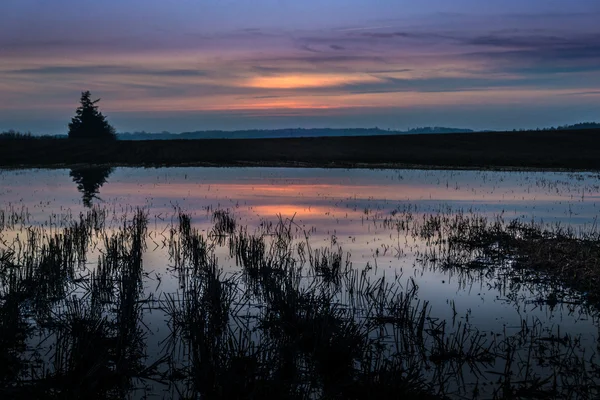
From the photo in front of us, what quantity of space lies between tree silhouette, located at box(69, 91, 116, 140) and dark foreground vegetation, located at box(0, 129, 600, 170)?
16000 mm

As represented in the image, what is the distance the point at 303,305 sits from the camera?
1069 cm

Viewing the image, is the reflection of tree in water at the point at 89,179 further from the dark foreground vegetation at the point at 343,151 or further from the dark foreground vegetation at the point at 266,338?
the dark foreground vegetation at the point at 266,338

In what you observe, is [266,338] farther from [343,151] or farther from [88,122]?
[88,122]

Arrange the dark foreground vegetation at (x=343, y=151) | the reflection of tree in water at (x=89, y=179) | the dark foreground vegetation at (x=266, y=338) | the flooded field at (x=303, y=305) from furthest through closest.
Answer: the dark foreground vegetation at (x=343, y=151) < the reflection of tree in water at (x=89, y=179) < the flooded field at (x=303, y=305) < the dark foreground vegetation at (x=266, y=338)

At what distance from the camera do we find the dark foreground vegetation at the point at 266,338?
7.80 metres

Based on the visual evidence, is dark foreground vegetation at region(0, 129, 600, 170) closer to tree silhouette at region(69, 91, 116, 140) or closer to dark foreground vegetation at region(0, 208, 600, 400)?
tree silhouette at region(69, 91, 116, 140)

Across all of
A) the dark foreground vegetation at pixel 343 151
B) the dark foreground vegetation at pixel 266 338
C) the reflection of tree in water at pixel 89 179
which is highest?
the dark foreground vegetation at pixel 343 151

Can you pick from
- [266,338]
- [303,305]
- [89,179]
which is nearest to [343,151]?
[89,179]

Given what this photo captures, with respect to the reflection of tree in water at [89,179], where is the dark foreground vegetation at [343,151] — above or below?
above

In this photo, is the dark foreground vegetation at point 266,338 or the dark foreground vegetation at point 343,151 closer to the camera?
the dark foreground vegetation at point 266,338

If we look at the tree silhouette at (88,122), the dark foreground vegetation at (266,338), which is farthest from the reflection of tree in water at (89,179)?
the tree silhouette at (88,122)

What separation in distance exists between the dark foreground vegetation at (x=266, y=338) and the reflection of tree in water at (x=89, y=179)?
54.2ft

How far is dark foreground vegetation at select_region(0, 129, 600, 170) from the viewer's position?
195 ft

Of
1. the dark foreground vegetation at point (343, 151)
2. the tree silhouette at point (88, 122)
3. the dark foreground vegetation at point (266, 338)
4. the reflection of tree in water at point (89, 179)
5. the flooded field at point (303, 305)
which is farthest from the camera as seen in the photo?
the tree silhouette at point (88, 122)
